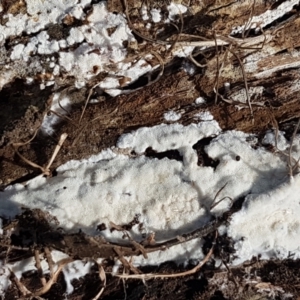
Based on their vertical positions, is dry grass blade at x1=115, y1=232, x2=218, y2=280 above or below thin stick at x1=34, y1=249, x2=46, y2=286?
below

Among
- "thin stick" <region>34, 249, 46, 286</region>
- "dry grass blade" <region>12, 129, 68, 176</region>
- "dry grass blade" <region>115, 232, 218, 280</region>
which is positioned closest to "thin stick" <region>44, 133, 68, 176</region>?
"dry grass blade" <region>12, 129, 68, 176</region>

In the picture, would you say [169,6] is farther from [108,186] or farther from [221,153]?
[108,186]

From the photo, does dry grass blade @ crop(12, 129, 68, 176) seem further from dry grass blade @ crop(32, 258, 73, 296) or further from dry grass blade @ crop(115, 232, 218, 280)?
dry grass blade @ crop(115, 232, 218, 280)

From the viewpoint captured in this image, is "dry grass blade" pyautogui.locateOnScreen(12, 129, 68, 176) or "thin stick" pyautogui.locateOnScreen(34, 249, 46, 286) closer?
"thin stick" pyautogui.locateOnScreen(34, 249, 46, 286)

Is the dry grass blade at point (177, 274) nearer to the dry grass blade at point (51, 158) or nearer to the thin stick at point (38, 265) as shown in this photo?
the thin stick at point (38, 265)

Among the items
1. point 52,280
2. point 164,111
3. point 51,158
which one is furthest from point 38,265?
point 164,111

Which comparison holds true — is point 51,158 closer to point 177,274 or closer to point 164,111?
point 164,111

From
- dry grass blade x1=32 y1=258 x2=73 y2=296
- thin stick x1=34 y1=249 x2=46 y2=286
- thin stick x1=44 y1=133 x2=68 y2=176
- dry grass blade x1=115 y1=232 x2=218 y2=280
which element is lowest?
dry grass blade x1=115 y1=232 x2=218 y2=280

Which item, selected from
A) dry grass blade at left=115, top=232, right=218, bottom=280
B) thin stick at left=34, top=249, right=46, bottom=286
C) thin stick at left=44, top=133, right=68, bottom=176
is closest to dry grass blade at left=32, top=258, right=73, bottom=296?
thin stick at left=34, top=249, right=46, bottom=286

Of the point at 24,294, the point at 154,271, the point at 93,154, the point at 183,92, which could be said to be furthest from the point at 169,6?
the point at 24,294
